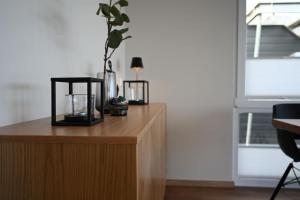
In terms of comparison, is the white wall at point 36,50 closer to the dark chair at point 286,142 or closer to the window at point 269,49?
the dark chair at point 286,142

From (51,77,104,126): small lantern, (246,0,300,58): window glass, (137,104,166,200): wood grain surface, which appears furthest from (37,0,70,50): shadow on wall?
(246,0,300,58): window glass

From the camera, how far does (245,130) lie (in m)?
3.19

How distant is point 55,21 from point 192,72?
194 cm

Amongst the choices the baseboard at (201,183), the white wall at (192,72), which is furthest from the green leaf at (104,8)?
the baseboard at (201,183)

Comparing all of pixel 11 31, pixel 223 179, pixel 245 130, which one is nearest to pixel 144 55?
pixel 245 130

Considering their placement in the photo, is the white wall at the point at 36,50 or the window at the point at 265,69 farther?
the window at the point at 265,69

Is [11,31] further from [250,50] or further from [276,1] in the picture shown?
[276,1]

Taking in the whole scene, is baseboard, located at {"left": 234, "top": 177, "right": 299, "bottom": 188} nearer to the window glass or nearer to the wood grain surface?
the window glass

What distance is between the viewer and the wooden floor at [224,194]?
2809mm

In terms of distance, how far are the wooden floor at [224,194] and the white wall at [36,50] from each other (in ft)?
5.80

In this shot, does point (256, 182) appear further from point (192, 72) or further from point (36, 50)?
point (36, 50)

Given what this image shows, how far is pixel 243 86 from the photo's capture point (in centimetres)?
309

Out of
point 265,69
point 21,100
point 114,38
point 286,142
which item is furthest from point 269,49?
point 21,100

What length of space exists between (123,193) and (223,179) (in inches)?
101
